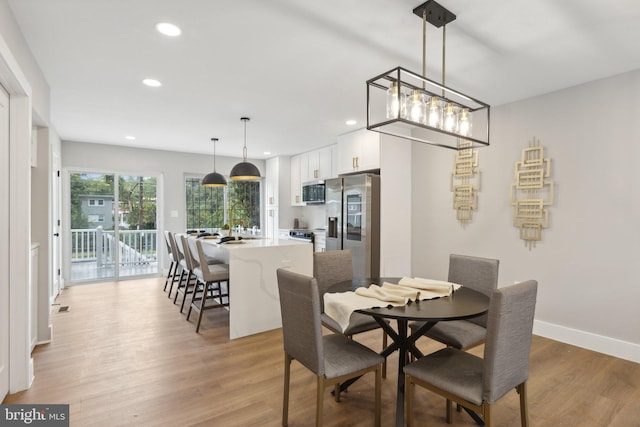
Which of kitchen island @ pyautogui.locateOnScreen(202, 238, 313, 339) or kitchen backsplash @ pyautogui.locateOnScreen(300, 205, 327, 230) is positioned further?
kitchen backsplash @ pyautogui.locateOnScreen(300, 205, 327, 230)

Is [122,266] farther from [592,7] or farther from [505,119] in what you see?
[592,7]

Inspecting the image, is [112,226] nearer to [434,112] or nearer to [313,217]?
[313,217]

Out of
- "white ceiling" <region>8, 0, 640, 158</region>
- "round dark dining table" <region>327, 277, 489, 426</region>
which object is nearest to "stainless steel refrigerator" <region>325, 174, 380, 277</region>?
"white ceiling" <region>8, 0, 640, 158</region>

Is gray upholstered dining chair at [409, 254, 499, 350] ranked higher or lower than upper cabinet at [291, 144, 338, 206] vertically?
lower

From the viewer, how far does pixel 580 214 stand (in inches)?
126

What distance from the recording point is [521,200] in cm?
358

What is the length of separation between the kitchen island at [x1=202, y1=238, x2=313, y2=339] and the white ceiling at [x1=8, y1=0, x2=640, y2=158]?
1637mm

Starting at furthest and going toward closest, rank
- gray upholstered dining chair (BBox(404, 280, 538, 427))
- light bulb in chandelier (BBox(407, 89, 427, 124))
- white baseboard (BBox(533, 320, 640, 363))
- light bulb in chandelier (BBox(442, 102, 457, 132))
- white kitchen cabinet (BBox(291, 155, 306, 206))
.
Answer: white kitchen cabinet (BBox(291, 155, 306, 206)) → white baseboard (BBox(533, 320, 640, 363)) → light bulb in chandelier (BBox(442, 102, 457, 132)) → light bulb in chandelier (BBox(407, 89, 427, 124)) → gray upholstered dining chair (BBox(404, 280, 538, 427))

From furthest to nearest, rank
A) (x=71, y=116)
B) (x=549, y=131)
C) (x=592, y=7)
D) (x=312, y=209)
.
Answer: (x=312, y=209)
(x=71, y=116)
(x=549, y=131)
(x=592, y=7)

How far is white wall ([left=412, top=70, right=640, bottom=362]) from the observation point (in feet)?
9.64

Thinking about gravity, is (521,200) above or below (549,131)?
below

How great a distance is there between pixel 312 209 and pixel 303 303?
5298 millimetres

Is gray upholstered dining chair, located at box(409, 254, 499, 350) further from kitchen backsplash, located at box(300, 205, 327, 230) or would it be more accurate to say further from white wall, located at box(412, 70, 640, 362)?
kitchen backsplash, located at box(300, 205, 327, 230)

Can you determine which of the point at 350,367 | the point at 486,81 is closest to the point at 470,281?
the point at 350,367
